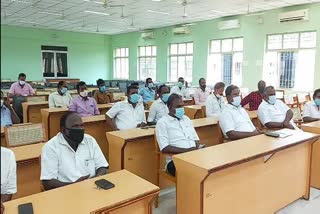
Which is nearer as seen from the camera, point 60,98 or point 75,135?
point 75,135

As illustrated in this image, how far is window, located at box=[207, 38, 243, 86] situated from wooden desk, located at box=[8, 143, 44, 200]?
7887 mm

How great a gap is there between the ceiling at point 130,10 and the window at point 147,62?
1652 millimetres

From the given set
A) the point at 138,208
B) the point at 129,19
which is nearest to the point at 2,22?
the point at 138,208

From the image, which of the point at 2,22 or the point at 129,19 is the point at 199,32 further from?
the point at 2,22

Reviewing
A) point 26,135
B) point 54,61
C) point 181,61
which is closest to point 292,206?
point 26,135

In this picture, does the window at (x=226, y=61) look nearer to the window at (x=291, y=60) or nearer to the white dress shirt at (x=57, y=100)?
the window at (x=291, y=60)

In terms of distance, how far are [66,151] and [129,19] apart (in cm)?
883

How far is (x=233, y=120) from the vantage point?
3516 millimetres

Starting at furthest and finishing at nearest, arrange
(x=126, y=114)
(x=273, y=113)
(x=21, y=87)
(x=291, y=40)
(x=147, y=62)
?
(x=147, y=62) → (x=291, y=40) → (x=21, y=87) → (x=273, y=113) → (x=126, y=114)

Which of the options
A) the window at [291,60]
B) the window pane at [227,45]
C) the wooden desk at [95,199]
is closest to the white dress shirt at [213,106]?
the wooden desk at [95,199]

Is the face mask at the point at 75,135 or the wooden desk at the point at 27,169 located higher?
the face mask at the point at 75,135

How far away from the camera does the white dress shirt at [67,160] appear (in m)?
2.02

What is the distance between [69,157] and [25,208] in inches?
24.8

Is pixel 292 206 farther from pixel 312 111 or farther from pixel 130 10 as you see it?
pixel 130 10
